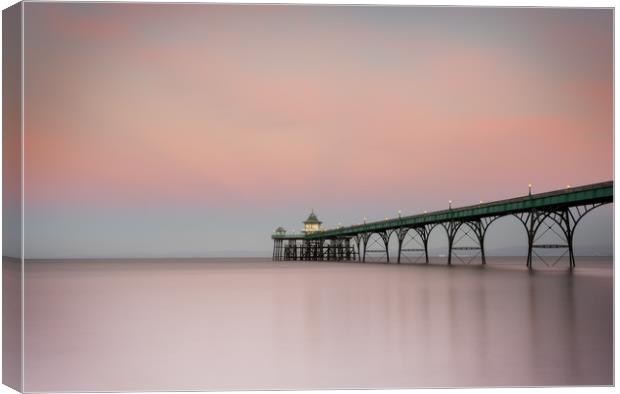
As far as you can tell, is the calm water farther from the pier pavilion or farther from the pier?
the pier pavilion

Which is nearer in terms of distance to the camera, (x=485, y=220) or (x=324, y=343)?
(x=324, y=343)

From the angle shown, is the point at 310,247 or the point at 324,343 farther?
the point at 310,247

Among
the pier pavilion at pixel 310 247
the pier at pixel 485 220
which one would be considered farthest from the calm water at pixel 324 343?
the pier pavilion at pixel 310 247

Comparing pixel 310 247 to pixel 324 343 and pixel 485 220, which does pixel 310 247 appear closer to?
pixel 485 220

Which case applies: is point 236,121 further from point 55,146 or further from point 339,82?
point 55,146

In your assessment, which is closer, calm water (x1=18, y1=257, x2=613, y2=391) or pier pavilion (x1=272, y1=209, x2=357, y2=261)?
calm water (x1=18, y1=257, x2=613, y2=391)

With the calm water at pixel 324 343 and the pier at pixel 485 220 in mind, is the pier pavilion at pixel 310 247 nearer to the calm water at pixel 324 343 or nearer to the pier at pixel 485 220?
the pier at pixel 485 220

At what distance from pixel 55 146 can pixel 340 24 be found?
475 cm

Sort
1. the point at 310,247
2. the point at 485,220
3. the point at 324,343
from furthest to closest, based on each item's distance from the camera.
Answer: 1. the point at 310,247
2. the point at 485,220
3. the point at 324,343

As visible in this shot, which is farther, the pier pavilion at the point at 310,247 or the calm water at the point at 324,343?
the pier pavilion at the point at 310,247

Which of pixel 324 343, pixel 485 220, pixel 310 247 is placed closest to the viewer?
pixel 324 343

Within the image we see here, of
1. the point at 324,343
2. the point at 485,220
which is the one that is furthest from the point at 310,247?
the point at 324,343

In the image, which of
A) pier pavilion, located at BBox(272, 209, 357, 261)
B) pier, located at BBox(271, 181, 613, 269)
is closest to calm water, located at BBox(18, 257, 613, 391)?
pier, located at BBox(271, 181, 613, 269)

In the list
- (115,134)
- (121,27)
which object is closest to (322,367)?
(121,27)
